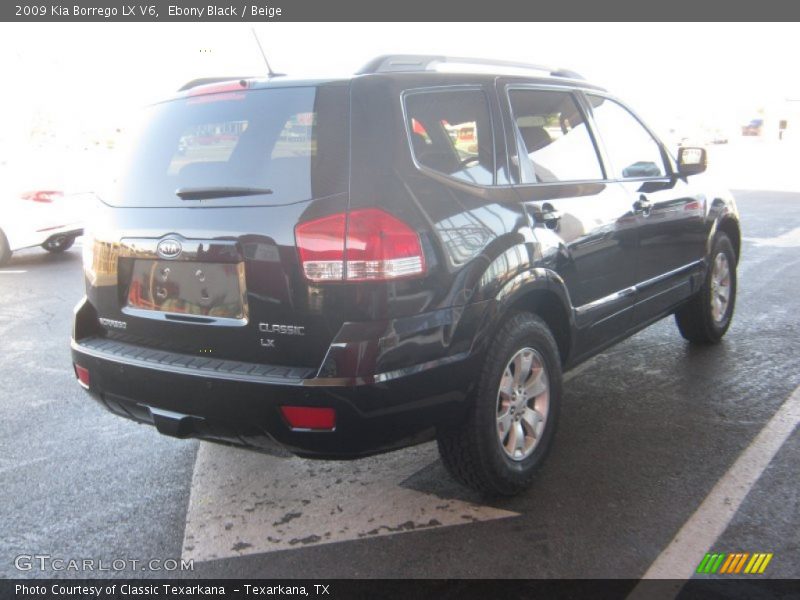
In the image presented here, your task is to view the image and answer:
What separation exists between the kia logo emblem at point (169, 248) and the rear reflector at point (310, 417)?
763mm

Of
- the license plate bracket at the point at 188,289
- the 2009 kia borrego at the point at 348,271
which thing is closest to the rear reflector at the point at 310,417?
the 2009 kia borrego at the point at 348,271

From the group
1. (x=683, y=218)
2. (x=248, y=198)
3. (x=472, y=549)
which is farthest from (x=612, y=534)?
(x=683, y=218)

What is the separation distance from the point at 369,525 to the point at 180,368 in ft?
3.38

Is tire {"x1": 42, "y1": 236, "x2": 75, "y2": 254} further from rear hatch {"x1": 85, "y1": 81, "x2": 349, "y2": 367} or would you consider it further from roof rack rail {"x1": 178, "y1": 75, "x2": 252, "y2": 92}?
rear hatch {"x1": 85, "y1": 81, "x2": 349, "y2": 367}

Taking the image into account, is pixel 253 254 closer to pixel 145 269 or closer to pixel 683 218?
pixel 145 269

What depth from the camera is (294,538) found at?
308 cm

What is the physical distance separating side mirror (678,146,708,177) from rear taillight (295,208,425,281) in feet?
9.53

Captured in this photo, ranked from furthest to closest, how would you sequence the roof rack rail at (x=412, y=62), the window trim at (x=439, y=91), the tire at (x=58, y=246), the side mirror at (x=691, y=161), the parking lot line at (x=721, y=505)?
the tire at (x=58, y=246) → the side mirror at (x=691, y=161) → the roof rack rail at (x=412, y=62) → the window trim at (x=439, y=91) → the parking lot line at (x=721, y=505)

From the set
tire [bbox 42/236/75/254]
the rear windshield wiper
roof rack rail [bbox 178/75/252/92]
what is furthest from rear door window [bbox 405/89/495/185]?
tire [bbox 42/236/75/254]

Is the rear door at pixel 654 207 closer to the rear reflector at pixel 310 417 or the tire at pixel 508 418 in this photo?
the tire at pixel 508 418

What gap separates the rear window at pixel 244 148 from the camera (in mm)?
2771

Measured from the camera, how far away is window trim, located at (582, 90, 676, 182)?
4.18 meters

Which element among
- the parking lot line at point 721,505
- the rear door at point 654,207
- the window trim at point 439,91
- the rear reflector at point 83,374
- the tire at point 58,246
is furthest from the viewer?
the tire at point 58,246

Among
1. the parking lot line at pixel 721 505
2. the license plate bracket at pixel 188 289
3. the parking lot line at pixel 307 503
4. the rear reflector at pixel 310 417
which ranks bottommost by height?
the parking lot line at pixel 307 503
